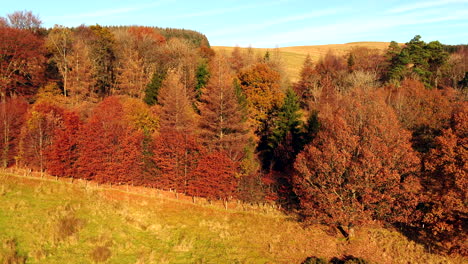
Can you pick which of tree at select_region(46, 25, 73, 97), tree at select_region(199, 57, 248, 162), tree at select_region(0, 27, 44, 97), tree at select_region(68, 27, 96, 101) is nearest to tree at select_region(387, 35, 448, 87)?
tree at select_region(199, 57, 248, 162)

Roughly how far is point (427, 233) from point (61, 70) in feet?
195

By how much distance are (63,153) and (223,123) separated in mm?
20362

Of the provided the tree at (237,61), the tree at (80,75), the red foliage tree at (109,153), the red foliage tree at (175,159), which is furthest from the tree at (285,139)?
the tree at (237,61)

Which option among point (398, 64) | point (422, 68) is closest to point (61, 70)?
point (398, 64)

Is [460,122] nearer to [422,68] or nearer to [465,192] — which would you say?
[465,192]

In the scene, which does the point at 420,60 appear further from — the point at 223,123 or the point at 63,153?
the point at 63,153

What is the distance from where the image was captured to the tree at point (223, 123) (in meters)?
38.8

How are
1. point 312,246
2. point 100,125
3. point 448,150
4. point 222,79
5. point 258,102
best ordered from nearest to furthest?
point 448,150
point 312,246
point 100,125
point 222,79
point 258,102

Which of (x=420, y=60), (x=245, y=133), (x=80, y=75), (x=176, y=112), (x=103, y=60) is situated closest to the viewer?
(x=245, y=133)

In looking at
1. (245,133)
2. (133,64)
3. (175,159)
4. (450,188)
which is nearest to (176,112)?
(175,159)

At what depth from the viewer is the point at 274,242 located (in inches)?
1005

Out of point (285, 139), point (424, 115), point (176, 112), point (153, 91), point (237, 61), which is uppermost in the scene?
point (237, 61)

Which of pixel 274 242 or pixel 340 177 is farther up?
pixel 340 177

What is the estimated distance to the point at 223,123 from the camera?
1555 inches
